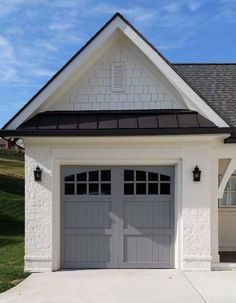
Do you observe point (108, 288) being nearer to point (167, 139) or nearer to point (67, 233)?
point (67, 233)

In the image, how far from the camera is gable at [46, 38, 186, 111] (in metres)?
9.62

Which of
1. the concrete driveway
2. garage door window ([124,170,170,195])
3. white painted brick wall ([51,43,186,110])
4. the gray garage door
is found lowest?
the concrete driveway

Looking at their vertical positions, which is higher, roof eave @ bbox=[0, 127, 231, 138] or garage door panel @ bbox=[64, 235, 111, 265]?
roof eave @ bbox=[0, 127, 231, 138]

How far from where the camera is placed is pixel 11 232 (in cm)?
1505

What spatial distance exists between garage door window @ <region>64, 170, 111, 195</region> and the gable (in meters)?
1.50

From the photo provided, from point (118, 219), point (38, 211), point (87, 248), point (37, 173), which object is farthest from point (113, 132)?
point (87, 248)

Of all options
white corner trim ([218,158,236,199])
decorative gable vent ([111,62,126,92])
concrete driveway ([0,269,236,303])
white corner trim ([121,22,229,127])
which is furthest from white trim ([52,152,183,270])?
decorative gable vent ([111,62,126,92])

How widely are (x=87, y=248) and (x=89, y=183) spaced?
147 centimetres

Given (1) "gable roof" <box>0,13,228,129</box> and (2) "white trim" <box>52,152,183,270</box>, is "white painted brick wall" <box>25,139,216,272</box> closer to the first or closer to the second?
(2) "white trim" <box>52,152,183,270</box>

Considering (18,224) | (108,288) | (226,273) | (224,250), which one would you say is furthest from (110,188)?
Result: (18,224)

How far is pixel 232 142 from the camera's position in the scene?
959 cm

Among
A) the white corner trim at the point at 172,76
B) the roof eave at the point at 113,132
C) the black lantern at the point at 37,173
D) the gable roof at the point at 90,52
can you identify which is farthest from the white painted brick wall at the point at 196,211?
the black lantern at the point at 37,173

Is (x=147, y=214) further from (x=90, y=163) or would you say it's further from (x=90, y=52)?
(x=90, y=52)

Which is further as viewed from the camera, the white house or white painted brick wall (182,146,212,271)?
white painted brick wall (182,146,212,271)
